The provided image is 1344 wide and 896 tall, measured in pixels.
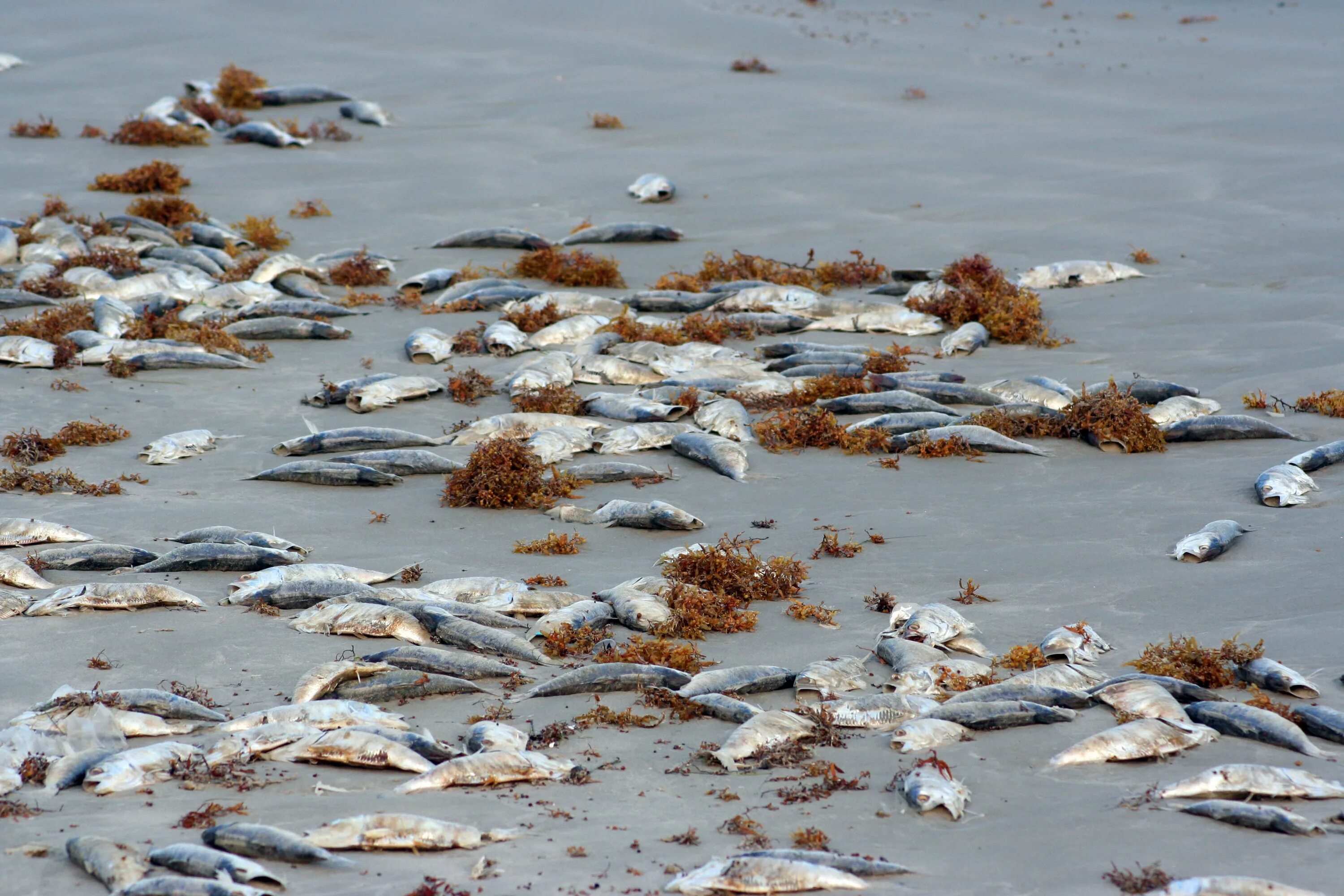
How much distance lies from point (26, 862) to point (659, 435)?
5910 mm

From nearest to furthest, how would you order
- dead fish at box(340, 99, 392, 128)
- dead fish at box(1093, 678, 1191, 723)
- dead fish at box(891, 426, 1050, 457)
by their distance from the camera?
dead fish at box(1093, 678, 1191, 723) < dead fish at box(891, 426, 1050, 457) < dead fish at box(340, 99, 392, 128)

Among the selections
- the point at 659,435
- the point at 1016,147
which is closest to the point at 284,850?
the point at 659,435

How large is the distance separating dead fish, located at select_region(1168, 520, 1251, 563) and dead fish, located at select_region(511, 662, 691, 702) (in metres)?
3.21

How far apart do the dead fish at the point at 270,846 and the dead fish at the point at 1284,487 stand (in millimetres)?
6181

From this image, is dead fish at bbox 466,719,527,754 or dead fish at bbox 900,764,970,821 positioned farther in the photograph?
dead fish at bbox 466,719,527,754

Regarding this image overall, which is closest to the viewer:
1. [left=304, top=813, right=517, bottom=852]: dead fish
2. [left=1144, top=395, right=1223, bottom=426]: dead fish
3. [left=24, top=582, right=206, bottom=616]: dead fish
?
[left=304, top=813, right=517, bottom=852]: dead fish

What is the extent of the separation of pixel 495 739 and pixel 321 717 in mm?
763

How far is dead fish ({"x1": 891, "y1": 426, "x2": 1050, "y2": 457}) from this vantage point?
8.90 m

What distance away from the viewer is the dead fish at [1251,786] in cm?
432

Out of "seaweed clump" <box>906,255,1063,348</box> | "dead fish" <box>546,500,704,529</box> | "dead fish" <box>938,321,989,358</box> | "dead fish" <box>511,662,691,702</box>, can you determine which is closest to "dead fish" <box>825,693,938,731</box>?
"dead fish" <box>511,662,691,702</box>

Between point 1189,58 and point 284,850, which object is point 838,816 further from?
point 1189,58

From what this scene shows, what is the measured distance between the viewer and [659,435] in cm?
927

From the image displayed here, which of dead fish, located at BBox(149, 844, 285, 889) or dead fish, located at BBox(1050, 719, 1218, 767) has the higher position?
dead fish, located at BBox(1050, 719, 1218, 767)

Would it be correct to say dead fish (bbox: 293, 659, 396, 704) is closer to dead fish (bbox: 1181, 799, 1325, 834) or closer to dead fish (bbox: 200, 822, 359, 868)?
dead fish (bbox: 200, 822, 359, 868)
